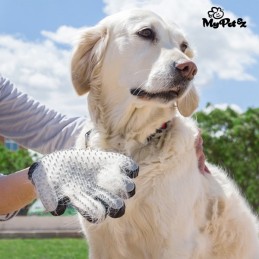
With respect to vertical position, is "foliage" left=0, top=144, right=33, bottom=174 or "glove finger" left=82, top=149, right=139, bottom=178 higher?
"glove finger" left=82, top=149, right=139, bottom=178

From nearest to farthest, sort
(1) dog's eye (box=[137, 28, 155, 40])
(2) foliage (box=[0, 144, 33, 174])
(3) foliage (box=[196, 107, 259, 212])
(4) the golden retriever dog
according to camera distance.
Result: (4) the golden retriever dog < (1) dog's eye (box=[137, 28, 155, 40]) < (3) foliage (box=[196, 107, 259, 212]) < (2) foliage (box=[0, 144, 33, 174])

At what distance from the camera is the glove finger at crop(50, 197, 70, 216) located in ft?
9.64

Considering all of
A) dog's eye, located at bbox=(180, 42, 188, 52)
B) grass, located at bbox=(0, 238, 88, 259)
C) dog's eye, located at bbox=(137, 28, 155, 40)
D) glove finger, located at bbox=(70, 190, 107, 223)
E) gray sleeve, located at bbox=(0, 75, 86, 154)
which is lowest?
grass, located at bbox=(0, 238, 88, 259)

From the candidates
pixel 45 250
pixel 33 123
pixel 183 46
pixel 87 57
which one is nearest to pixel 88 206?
pixel 87 57

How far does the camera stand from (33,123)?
14.5ft

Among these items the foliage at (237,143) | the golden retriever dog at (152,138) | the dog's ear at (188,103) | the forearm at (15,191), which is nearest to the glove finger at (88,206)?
the forearm at (15,191)

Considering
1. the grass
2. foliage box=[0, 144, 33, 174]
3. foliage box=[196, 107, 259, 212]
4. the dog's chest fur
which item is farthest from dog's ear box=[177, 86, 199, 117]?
foliage box=[0, 144, 33, 174]

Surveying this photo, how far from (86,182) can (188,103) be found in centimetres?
114

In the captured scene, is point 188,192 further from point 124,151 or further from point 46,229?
point 46,229

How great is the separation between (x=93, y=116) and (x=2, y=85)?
704mm

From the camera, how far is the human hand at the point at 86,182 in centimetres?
289

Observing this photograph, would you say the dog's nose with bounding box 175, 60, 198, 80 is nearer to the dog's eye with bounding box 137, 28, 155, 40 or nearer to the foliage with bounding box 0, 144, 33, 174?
the dog's eye with bounding box 137, 28, 155, 40

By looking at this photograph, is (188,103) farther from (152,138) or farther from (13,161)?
(13,161)

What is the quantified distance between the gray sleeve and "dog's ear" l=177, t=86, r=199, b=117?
2.50 feet
